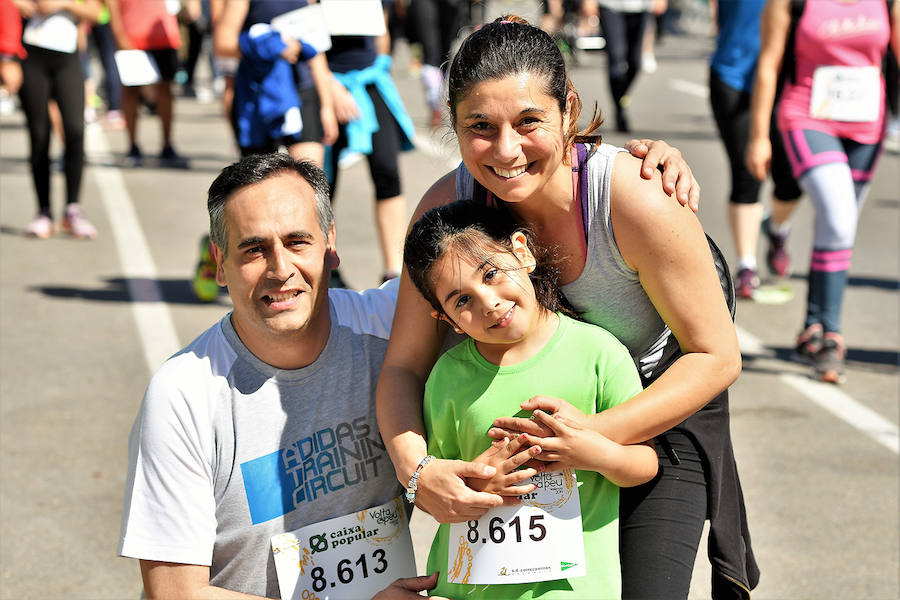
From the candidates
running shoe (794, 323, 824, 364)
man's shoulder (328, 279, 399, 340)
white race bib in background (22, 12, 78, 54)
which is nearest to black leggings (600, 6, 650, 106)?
white race bib in background (22, 12, 78, 54)

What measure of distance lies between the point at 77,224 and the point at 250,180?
5.92 m

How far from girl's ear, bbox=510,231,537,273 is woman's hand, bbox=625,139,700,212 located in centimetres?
29

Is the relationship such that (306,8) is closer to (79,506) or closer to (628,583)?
(79,506)

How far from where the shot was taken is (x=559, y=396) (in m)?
2.48

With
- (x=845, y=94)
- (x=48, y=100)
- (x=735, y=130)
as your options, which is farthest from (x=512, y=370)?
(x=48, y=100)

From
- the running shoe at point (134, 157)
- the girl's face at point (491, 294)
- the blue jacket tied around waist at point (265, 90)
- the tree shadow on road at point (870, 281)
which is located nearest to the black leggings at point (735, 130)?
the tree shadow on road at point (870, 281)

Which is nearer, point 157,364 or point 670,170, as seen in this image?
point 670,170

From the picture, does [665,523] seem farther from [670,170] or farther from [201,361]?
[201,361]

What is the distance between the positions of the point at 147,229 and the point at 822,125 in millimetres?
4968

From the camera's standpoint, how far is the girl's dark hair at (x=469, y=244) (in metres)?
2.50

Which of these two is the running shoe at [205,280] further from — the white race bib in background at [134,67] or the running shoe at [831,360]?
the running shoe at [831,360]

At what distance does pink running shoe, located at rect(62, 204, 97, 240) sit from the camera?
8180mm

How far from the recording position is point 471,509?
244cm

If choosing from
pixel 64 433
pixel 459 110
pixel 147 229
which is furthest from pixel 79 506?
pixel 147 229
